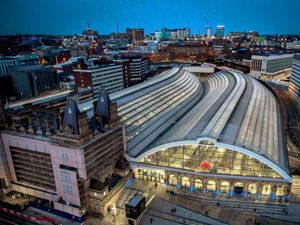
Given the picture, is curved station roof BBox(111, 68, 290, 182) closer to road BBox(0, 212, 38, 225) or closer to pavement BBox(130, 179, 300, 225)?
pavement BBox(130, 179, 300, 225)

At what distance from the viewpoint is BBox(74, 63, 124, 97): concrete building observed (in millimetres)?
144625

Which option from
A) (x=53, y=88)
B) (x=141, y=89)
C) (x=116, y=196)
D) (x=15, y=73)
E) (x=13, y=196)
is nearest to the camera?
(x=116, y=196)

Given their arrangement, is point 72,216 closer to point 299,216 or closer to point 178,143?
point 178,143

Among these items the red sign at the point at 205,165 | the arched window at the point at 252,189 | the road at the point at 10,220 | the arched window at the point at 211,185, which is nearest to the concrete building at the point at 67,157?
the road at the point at 10,220

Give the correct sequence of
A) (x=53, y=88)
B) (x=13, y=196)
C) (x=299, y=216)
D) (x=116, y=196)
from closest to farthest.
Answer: (x=299, y=216) → (x=116, y=196) → (x=13, y=196) → (x=53, y=88)

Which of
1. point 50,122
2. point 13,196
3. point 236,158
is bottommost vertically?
point 13,196

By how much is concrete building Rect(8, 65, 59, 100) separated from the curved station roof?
75786 millimetres

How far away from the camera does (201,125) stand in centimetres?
7231

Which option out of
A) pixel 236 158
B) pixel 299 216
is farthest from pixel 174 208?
pixel 299 216

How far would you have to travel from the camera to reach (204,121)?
75.2 metres

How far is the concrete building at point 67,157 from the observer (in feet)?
184

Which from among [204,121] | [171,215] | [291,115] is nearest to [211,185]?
[171,215]

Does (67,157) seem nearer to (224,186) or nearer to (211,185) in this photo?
(211,185)

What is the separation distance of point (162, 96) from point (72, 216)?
63.2 m
